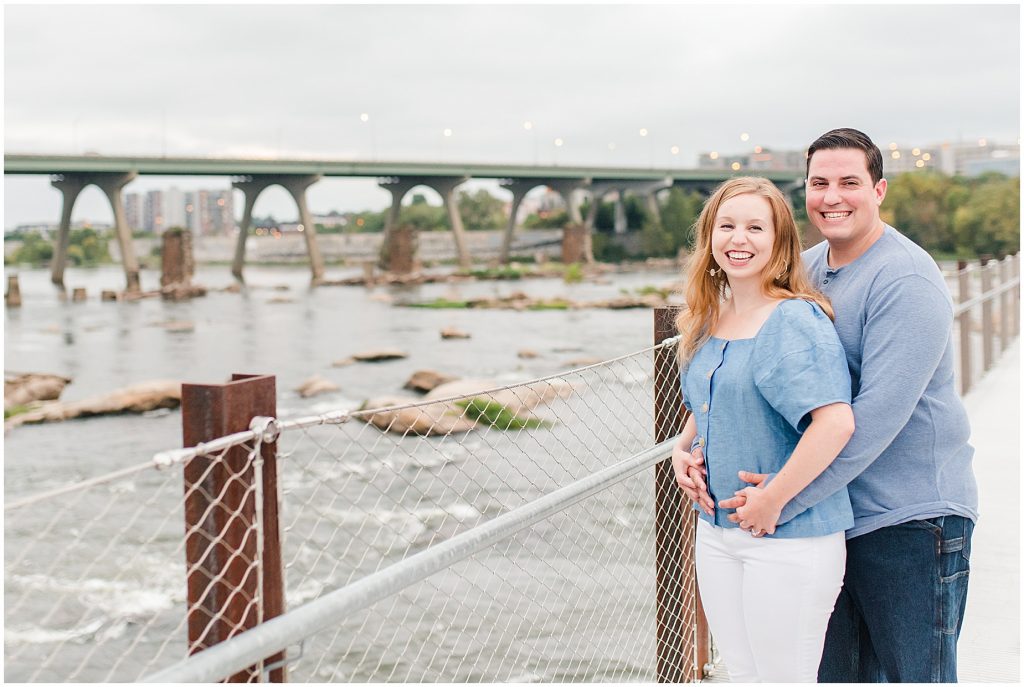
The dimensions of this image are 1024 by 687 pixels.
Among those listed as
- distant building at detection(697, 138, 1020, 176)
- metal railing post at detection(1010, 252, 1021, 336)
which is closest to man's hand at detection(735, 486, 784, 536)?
metal railing post at detection(1010, 252, 1021, 336)

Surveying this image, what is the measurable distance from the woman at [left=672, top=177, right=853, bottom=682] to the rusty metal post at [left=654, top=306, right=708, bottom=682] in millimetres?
1272

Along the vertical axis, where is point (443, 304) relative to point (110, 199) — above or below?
below

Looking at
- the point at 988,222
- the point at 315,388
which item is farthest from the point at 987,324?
the point at 988,222

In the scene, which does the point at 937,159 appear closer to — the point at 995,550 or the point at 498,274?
the point at 498,274

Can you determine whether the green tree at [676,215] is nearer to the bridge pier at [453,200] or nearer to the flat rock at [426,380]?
the bridge pier at [453,200]

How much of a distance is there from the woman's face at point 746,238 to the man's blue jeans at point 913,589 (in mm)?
698

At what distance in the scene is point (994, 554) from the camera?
4.83 meters

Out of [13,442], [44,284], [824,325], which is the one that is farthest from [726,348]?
A: [44,284]

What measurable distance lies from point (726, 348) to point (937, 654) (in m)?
0.90

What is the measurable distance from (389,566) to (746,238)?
3.60 ft

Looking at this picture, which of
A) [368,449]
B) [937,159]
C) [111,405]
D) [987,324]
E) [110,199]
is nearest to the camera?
[987,324]

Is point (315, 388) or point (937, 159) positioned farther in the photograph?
point (937, 159)

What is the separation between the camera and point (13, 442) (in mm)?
17938

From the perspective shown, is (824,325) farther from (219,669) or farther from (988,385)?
(988,385)
